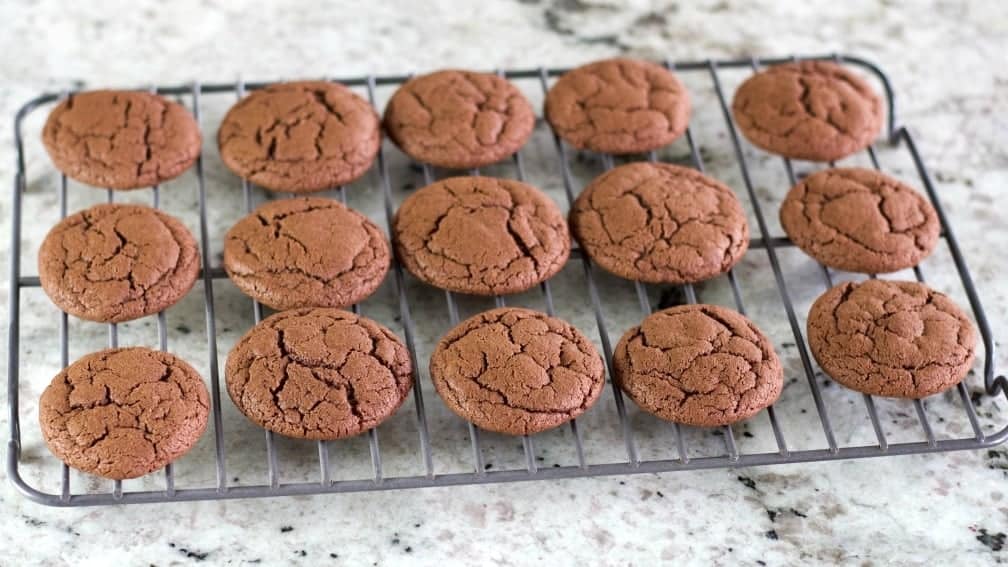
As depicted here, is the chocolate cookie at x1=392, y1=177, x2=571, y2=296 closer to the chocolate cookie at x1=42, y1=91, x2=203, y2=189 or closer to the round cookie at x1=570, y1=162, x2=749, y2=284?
the round cookie at x1=570, y1=162, x2=749, y2=284

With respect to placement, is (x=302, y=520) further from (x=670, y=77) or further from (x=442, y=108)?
(x=670, y=77)

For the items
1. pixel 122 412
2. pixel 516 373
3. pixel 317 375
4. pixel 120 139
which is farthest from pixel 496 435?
pixel 120 139

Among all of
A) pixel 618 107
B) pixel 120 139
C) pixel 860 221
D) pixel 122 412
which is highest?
pixel 120 139

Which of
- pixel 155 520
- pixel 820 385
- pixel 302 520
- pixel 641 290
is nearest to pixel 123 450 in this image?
pixel 155 520

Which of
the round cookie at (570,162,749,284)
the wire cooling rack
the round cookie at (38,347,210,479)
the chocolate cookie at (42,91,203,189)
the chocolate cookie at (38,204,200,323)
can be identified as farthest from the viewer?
the chocolate cookie at (42,91,203,189)

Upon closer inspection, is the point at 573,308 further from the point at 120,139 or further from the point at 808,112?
the point at 120,139

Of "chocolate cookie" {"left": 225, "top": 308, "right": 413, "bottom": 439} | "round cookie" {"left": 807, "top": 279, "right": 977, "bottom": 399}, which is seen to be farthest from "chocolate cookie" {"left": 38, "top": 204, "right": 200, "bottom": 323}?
"round cookie" {"left": 807, "top": 279, "right": 977, "bottom": 399}
